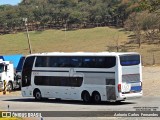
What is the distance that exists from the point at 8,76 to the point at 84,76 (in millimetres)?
15093

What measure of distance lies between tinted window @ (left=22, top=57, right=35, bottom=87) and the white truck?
371 inches

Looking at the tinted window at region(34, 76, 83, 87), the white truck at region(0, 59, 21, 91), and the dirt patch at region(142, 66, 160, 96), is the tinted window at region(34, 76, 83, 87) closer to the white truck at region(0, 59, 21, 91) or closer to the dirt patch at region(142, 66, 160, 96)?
the dirt patch at region(142, 66, 160, 96)

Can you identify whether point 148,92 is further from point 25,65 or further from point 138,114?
point 138,114

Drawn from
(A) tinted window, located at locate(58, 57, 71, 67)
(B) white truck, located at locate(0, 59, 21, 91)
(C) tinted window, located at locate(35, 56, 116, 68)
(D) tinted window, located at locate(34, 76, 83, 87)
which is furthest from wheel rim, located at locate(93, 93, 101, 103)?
(B) white truck, located at locate(0, 59, 21, 91)

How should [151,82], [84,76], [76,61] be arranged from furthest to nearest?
[151,82]
[76,61]
[84,76]

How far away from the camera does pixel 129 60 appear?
1091 inches

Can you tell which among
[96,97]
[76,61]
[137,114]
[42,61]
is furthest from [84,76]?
[137,114]

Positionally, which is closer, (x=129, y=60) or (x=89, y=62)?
(x=129, y=60)

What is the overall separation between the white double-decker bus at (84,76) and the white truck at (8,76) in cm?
953

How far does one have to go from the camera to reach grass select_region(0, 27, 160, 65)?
268ft

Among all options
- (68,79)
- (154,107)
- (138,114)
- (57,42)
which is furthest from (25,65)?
(57,42)

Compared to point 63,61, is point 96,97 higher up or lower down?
lower down

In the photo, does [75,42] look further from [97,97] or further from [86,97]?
[97,97]

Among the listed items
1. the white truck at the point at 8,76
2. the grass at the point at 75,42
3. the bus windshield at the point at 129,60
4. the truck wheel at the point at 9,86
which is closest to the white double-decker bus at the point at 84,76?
the bus windshield at the point at 129,60
